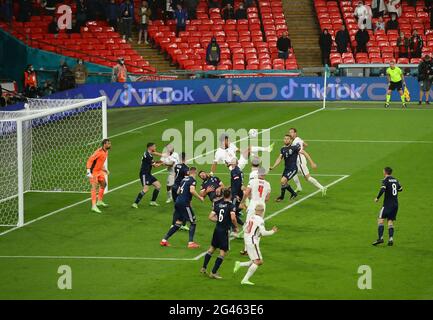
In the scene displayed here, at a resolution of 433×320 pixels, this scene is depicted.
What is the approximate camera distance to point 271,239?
2659 centimetres

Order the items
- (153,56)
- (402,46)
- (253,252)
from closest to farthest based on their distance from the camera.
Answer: (253,252), (402,46), (153,56)

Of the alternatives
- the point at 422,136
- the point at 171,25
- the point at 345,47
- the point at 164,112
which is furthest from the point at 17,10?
the point at 422,136

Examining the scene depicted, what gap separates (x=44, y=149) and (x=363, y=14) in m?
22.3

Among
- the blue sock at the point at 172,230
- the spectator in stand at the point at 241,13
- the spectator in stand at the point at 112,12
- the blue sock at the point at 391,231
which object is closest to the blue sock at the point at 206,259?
the blue sock at the point at 172,230

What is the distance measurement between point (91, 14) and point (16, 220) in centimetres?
Result: 2670

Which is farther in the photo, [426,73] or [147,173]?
[426,73]

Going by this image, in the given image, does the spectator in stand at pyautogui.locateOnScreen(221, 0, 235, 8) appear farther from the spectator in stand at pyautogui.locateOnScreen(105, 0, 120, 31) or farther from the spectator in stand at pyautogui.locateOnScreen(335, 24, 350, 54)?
the spectator in stand at pyautogui.locateOnScreen(335, 24, 350, 54)

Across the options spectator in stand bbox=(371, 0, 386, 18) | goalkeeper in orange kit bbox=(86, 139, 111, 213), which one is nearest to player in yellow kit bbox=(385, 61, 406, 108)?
spectator in stand bbox=(371, 0, 386, 18)

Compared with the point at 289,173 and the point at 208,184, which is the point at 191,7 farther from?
the point at 208,184

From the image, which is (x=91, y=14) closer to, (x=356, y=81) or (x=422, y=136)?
(x=356, y=81)

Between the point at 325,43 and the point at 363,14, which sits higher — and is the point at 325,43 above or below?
below

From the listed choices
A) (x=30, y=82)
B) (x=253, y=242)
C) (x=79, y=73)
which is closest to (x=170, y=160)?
(x=253, y=242)

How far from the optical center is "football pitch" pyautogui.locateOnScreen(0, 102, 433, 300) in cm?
2225

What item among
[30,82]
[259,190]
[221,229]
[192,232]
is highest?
[30,82]
